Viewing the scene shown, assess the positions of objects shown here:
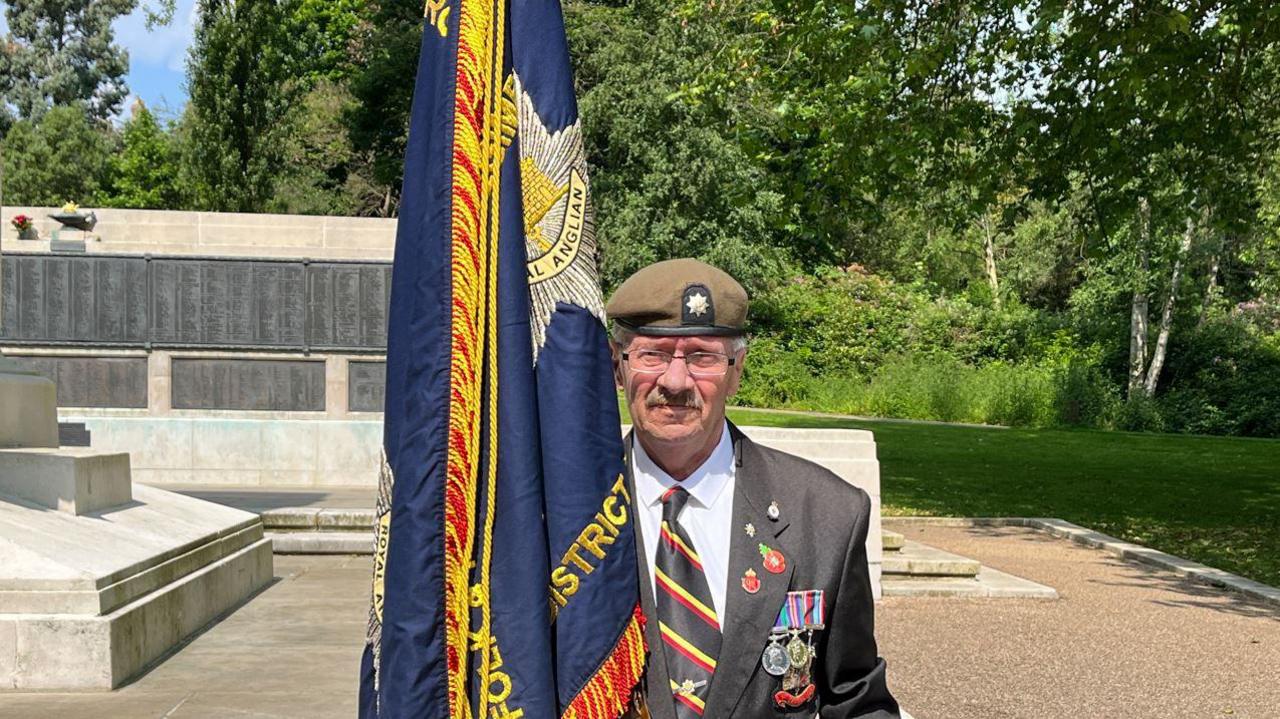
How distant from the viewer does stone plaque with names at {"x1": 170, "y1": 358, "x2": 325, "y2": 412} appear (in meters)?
15.4

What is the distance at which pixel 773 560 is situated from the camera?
2402 mm

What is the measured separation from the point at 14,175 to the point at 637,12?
27.3 m

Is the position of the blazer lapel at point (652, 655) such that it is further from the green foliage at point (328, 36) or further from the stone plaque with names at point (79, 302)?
the green foliage at point (328, 36)

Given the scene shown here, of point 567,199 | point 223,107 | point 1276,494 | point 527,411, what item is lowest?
point 1276,494

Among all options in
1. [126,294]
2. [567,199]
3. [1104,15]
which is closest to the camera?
[567,199]

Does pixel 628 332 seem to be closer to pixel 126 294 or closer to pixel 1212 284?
pixel 126 294

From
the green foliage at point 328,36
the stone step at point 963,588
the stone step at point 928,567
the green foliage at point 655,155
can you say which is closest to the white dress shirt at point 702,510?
the stone step at point 963,588

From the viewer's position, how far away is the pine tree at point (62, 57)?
63.4 metres

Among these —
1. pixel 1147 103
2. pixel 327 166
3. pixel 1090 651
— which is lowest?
pixel 1090 651

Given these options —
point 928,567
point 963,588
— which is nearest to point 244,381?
point 928,567

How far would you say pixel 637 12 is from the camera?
3569 cm

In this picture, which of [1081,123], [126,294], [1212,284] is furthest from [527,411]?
[1212,284]

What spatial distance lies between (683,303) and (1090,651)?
7.04m

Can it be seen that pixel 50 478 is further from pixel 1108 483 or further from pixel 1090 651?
pixel 1108 483
